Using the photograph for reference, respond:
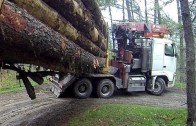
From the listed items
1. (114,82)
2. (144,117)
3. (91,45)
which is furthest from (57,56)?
(114,82)

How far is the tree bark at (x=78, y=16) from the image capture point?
5.98m

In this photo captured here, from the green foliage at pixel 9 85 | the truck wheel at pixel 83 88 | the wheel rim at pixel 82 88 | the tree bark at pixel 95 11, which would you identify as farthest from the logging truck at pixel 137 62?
the tree bark at pixel 95 11

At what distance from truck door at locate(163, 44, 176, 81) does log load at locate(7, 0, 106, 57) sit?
231 inches

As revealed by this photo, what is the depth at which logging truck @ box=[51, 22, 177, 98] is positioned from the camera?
1252 centimetres

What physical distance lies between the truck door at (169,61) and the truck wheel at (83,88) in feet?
12.3

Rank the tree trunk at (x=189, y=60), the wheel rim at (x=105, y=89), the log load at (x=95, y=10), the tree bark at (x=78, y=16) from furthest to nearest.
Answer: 1. the wheel rim at (x=105, y=89)
2. the tree trunk at (x=189, y=60)
3. the log load at (x=95, y=10)
4. the tree bark at (x=78, y=16)

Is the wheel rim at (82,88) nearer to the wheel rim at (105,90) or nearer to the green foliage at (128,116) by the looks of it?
the wheel rim at (105,90)

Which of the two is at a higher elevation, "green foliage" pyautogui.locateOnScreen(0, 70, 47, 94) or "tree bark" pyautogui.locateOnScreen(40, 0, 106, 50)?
"tree bark" pyautogui.locateOnScreen(40, 0, 106, 50)

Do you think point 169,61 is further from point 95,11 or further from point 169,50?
point 95,11

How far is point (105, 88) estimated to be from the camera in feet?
40.9

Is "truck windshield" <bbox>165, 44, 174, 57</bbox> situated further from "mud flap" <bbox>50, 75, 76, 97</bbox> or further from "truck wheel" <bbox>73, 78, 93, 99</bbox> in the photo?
"mud flap" <bbox>50, 75, 76, 97</bbox>

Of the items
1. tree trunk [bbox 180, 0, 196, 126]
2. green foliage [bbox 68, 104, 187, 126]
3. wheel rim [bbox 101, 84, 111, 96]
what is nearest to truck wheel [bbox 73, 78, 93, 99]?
wheel rim [bbox 101, 84, 111, 96]

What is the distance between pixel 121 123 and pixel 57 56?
3.69m

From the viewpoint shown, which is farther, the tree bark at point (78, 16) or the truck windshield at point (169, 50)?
the truck windshield at point (169, 50)
